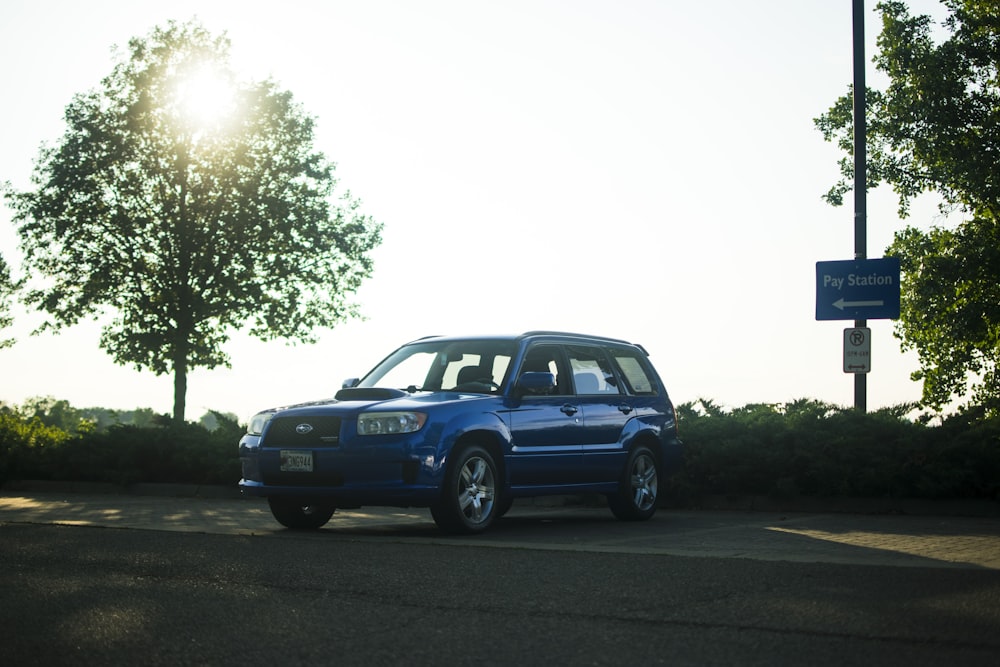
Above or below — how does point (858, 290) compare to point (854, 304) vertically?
above

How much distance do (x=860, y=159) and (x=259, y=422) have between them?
9.70m

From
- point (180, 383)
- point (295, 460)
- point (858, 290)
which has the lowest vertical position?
point (295, 460)

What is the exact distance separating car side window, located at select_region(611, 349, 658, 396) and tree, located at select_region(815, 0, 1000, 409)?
18976 millimetres

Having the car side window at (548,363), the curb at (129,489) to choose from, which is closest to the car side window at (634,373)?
the car side window at (548,363)

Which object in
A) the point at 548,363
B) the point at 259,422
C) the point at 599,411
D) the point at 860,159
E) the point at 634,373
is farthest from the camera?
the point at 860,159

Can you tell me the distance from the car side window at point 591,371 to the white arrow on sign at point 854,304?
4.70 metres

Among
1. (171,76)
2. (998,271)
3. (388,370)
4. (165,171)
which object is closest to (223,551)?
(388,370)

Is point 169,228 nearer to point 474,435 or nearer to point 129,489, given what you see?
point 129,489

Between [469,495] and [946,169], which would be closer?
[469,495]

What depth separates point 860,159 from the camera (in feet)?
57.1

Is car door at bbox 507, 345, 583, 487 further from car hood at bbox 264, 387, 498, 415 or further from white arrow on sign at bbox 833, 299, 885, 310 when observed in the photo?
white arrow on sign at bbox 833, 299, 885, 310

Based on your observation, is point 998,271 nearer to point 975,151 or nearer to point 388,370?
point 975,151

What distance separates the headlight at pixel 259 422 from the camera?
37.5 feet

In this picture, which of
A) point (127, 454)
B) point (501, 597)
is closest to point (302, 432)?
point (501, 597)
